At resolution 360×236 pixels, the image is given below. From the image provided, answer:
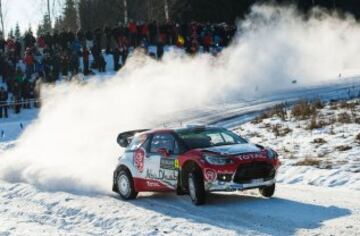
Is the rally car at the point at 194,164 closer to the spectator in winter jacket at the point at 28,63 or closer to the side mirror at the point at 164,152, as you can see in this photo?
the side mirror at the point at 164,152

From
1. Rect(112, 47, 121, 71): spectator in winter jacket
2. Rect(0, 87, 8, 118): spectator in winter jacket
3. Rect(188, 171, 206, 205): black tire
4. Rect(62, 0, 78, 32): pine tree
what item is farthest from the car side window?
Rect(62, 0, 78, 32): pine tree

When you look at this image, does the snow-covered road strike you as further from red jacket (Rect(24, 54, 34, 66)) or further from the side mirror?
red jacket (Rect(24, 54, 34, 66))

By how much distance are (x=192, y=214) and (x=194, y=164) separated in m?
0.99

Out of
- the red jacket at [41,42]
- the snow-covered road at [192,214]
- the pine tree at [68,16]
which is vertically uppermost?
the pine tree at [68,16]

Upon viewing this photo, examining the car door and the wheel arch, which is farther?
the car door

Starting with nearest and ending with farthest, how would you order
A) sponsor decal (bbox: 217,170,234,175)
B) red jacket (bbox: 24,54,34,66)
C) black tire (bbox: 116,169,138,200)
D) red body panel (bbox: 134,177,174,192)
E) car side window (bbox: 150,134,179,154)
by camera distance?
sponsor decal (bbox: 217,170,234,175), car side window (bbox: 150,134,179,154), red body panel (bbox: 134,177,174,192), black tire (bbox: 116,169,138,200), red jacket (bbox: 24,54,34,66)

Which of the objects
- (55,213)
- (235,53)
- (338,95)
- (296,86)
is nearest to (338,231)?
(55,213)

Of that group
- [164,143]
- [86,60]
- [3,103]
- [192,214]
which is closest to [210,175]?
[192,214]

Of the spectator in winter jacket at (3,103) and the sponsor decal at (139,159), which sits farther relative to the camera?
the spectator in winter jacket at (3,103)

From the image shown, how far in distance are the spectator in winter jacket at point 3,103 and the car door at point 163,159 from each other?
704 inches

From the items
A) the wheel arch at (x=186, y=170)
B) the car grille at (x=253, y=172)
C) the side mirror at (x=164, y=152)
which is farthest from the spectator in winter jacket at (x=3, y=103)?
the car grille at (x=253, y=172)

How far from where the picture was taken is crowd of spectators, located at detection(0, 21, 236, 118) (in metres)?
31.0

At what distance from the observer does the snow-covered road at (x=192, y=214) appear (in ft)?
33.7

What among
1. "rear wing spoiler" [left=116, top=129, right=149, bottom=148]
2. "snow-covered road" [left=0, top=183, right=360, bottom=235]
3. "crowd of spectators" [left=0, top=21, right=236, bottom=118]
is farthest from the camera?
"crowd of spectators" [left=0, top=21, right=236, bottom=118]
